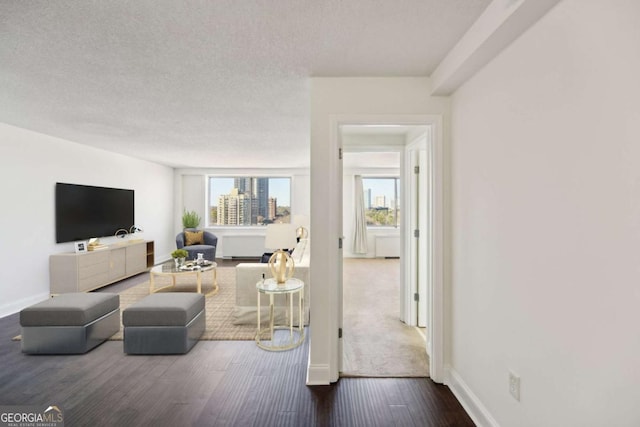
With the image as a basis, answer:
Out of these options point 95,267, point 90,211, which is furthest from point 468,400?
point 90,211

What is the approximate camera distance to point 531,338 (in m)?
1.45

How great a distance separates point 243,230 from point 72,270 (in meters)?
3.83

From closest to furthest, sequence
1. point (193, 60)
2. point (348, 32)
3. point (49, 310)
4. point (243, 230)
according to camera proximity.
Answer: point (348, 32)
point (193, 60)
point (49, 310)
point (243, 230)

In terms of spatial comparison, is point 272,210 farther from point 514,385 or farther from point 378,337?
point 514,385

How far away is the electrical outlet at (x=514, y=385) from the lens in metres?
1.54

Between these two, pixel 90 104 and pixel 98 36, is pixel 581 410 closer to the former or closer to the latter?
pixel 98 36

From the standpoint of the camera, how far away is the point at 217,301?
426 cm

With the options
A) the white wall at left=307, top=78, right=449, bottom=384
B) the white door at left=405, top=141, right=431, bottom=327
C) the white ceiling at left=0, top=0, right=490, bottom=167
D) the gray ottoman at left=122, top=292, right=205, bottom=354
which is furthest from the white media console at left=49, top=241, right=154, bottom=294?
the white door at left=405, top=141, right=431, bottom=327

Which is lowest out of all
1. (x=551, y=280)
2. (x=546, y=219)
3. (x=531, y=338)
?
(x=531, y=338)

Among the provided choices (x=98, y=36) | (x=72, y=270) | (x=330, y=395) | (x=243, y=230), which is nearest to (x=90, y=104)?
(x=98, y=36)

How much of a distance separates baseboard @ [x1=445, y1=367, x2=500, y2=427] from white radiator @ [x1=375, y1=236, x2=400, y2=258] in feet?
18.8

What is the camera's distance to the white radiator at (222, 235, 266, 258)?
7699 millimetres

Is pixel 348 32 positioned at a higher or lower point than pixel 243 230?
higher

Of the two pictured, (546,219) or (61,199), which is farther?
(61,199)
